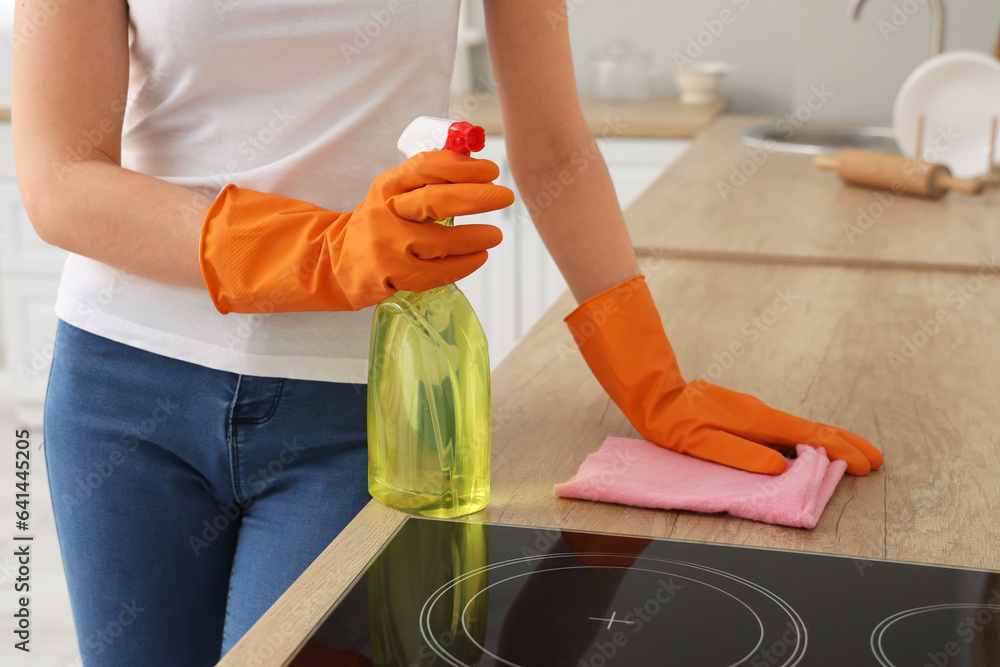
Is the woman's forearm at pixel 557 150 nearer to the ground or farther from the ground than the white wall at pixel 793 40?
farther from the ground

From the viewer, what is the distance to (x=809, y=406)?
96cm

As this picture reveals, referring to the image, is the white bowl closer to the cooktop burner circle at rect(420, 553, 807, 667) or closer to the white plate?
the white plate

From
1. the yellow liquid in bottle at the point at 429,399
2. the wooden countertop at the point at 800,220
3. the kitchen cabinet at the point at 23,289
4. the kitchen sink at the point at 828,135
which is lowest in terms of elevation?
the kitchen cabinet at the point at 23,289

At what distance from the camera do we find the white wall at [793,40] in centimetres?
266

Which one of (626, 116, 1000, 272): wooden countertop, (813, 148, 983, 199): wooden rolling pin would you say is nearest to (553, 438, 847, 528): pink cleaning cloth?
(626, 116, 1000, 272): wooden countertop

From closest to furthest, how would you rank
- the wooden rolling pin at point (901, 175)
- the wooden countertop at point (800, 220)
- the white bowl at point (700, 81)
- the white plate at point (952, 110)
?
the wooden countertop at point (800, 220) < the wooden rolling pin at point (901, 175) < the white plate at point (952, 110) < the white bowl at point (700, 81)

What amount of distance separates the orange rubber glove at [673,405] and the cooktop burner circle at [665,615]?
0.17 meters

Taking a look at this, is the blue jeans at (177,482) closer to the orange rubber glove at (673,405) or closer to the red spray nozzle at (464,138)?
the orange rubber glove at (673,405)

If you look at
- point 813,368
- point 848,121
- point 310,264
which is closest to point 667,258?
point 813,368

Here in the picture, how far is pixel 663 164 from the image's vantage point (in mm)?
2629

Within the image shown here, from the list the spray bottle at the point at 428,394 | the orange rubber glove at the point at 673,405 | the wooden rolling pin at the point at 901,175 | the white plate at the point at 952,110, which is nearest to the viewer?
the spray bottle at the point at 428,394

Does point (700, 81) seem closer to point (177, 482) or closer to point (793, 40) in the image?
point (793, 40)

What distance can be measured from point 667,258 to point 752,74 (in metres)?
1.80

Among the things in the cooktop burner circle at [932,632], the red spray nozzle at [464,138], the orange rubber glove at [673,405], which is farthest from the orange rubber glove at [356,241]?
the cooktop burner circle at [932,632]
